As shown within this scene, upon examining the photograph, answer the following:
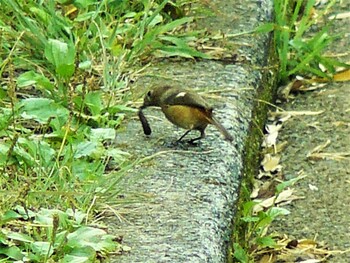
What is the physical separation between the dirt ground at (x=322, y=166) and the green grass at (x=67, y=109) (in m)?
0.68

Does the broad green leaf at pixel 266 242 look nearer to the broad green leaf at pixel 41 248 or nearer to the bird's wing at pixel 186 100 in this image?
the bird's wing at pixel 186 100

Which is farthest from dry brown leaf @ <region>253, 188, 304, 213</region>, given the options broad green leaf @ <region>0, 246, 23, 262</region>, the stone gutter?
broad green leaf @ <region>0, 246, 23, 262</region>

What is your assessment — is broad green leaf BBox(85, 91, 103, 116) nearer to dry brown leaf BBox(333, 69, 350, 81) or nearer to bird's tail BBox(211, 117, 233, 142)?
bird's tail BBox(211, 117, 233, 142)

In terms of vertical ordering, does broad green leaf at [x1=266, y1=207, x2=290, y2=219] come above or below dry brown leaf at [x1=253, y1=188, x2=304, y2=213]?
above

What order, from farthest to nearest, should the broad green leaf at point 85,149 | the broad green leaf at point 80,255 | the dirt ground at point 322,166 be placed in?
the dirt ground at point 322,166 < the broad green leaf at point 85,149 < the broad green leaf at point 80,255

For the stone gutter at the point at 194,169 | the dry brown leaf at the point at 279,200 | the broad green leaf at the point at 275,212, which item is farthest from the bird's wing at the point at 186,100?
the dry brown leaf at the point at 279,200

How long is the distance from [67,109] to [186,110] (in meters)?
0.43

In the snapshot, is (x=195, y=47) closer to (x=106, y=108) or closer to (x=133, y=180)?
(x=106, y=108)

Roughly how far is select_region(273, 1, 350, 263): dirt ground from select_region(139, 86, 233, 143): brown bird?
0.59 metres

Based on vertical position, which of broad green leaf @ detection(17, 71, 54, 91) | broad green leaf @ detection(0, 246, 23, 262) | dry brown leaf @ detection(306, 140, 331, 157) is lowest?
dry brown leaf @ detection(306, 140, 331, 157)

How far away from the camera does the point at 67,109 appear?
385 centimetres

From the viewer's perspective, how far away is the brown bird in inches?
145

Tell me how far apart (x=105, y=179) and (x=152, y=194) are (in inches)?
6.1

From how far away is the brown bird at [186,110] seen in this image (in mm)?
3691
